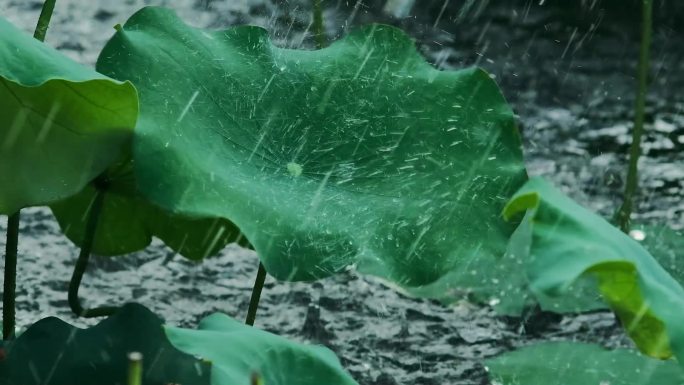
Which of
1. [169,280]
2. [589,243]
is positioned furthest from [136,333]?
[169,280]

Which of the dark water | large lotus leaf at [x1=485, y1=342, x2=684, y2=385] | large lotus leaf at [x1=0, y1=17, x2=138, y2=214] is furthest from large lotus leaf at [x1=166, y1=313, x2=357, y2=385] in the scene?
the dark water

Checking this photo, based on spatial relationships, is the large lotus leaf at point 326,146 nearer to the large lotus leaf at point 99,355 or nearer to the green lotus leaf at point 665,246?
the large lotus leaf at point 99,355

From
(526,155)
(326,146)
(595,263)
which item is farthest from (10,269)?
(526,155)

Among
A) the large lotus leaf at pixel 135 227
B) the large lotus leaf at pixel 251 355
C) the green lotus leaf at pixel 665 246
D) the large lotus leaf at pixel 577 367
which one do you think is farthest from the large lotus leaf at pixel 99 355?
the green lotus leaf at pixel 665 246

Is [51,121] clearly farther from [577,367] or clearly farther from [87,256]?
[577,367]

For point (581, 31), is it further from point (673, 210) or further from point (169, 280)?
point (169, 280)
